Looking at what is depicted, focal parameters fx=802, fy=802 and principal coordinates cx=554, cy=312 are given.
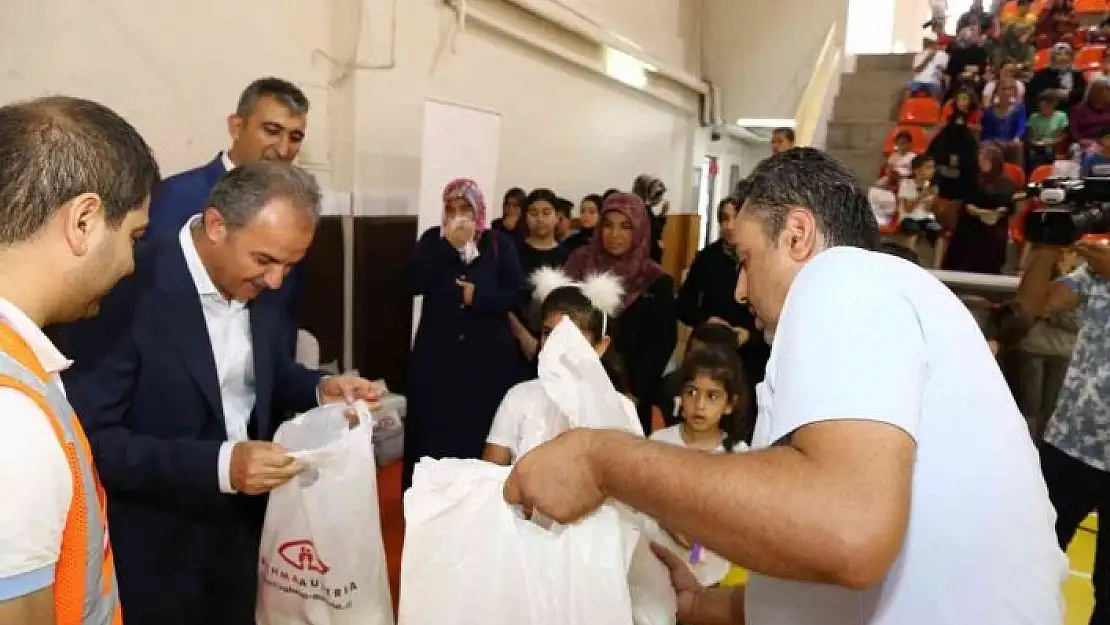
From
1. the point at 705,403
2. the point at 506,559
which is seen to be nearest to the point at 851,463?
the point at 506,559

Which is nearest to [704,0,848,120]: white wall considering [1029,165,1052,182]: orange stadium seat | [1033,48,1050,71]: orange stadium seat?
[1033,48,1050,71]: orange stadium seat

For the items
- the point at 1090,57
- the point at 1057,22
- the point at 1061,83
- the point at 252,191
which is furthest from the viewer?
the point at 1057,22

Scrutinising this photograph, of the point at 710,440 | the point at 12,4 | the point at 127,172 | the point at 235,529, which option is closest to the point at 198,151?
the point at 12,4

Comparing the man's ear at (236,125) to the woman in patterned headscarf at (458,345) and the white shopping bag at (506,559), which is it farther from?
the white shopping bag at (506,559)

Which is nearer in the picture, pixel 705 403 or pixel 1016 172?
pixel 705 403

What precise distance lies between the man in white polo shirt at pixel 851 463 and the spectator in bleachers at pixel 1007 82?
244 inches

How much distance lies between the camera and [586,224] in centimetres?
531

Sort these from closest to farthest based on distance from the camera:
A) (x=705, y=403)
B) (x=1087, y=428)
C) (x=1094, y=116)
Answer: (x=1087, y=428) < (x=705, y=403) < (x=1094, y=116)

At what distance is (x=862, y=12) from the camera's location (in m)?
9.58

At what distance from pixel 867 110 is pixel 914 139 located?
1.02 metres

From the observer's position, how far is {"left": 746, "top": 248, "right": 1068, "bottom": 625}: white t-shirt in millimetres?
794

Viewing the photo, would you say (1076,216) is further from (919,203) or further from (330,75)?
(919,203)

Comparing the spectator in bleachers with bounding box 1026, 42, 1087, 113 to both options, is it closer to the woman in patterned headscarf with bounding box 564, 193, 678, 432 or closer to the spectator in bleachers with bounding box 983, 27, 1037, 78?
the spectator in bleachers with bounding box 983, 27, 1037, 78

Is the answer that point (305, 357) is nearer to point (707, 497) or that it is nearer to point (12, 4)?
point (12, 4)
